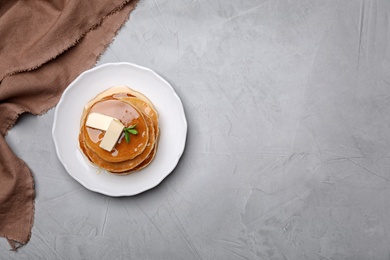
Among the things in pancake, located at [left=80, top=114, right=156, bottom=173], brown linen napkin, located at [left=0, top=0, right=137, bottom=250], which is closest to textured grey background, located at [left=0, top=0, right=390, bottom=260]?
brown linen napkin, located at [left=0, top=0, right=137, bottom=250]

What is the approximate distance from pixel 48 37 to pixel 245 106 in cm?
68

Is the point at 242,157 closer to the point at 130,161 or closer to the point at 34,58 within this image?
the point at 130,161

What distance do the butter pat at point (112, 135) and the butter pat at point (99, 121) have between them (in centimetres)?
1

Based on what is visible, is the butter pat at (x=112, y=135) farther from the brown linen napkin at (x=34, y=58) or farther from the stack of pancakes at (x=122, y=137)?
the brown linen napkin at (x=34, y=58)

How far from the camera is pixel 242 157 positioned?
163cm

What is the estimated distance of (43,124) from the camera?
5.32 feet

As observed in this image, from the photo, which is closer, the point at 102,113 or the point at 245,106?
the point at 102,113

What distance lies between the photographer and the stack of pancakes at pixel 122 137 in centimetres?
146

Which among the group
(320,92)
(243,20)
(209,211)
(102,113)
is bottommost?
(209,211)

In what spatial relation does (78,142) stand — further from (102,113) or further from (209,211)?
(209,211)

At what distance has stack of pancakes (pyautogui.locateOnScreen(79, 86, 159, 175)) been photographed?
146 cm

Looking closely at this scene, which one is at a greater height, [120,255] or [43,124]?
[43,124]

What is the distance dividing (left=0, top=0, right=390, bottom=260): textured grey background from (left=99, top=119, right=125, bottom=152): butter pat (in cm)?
25

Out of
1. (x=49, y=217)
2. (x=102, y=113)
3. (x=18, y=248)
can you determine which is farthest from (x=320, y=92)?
(x=18, y=248)
